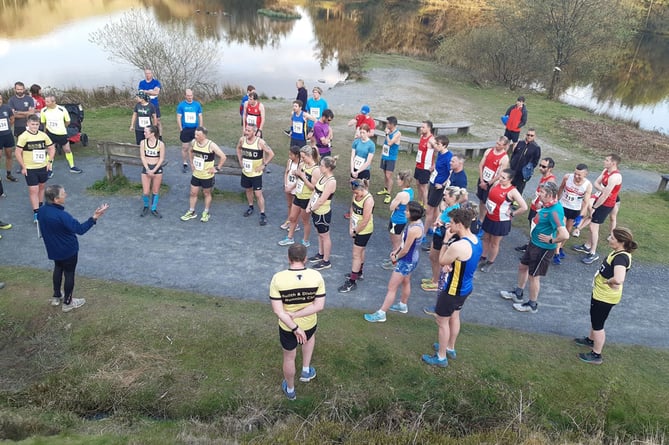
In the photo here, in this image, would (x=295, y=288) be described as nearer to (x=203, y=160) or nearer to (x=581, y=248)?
(x=203, y=160)

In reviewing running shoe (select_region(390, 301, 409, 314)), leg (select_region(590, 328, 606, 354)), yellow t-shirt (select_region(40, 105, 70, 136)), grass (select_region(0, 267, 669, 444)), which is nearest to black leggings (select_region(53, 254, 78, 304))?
grass (select_region(0, 267, 669, 444))

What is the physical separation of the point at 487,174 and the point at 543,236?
2443mm

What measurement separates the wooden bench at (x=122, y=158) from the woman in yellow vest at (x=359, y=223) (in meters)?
3.72

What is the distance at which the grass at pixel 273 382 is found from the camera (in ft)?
13.9

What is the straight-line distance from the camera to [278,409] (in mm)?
4605

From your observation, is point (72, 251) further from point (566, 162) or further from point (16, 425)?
point (566, 162)

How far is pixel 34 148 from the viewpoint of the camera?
301 inches

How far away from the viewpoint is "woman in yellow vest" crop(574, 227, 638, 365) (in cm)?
518

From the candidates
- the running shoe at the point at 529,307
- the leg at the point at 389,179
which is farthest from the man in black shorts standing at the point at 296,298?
the leg at the point at 389,179

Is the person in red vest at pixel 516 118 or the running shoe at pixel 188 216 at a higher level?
the person in red vest at pixel 516 118

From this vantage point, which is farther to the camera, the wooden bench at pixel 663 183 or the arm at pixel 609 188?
the wooden bench at pixel 663 183

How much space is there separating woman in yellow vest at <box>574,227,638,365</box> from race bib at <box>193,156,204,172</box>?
250 inches

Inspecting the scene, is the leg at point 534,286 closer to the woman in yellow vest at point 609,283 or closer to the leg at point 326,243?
the woman in yellow vest at point 609,283

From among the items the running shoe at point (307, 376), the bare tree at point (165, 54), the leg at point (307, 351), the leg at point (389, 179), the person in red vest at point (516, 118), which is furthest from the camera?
the bare tree at point (165, 54)
